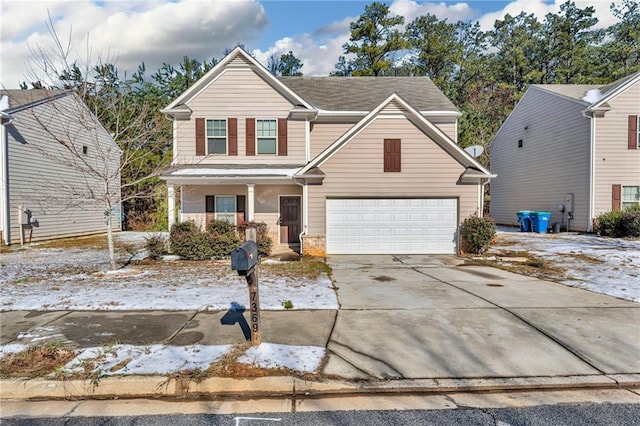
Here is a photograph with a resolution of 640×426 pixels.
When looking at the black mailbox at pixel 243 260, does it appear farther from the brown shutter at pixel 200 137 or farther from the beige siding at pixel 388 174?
the brown shutter at pixel 200 137

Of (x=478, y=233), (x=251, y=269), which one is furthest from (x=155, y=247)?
(x=478, y=233)

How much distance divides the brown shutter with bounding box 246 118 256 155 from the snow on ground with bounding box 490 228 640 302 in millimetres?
9632

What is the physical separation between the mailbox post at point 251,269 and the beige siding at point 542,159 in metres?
18.0

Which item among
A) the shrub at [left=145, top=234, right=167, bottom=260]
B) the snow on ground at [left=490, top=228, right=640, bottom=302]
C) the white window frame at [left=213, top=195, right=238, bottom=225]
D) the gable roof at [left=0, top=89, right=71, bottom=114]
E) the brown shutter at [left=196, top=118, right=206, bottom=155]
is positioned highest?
the gable roof at [left=0, top=89, right=71, bottom=114]

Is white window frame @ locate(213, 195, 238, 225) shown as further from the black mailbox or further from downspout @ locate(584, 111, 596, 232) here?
downspout @ locate(584, 111, 596, 232)

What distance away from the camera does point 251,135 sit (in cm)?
1412

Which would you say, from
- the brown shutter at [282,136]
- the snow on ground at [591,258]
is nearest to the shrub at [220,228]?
the brown shutter at [282,136]

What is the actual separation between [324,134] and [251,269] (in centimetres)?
1201

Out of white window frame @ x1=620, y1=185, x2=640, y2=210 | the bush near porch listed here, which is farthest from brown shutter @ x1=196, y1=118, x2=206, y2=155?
white window frame @ x1=620, y1=185, x2=640, y2=210

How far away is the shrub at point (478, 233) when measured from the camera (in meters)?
11.6

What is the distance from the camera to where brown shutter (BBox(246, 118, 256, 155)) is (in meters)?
14.1

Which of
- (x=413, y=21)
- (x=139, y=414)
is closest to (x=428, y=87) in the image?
(x=139, y=414)

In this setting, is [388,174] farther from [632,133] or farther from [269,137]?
[632,133]

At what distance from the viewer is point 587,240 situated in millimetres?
14352
